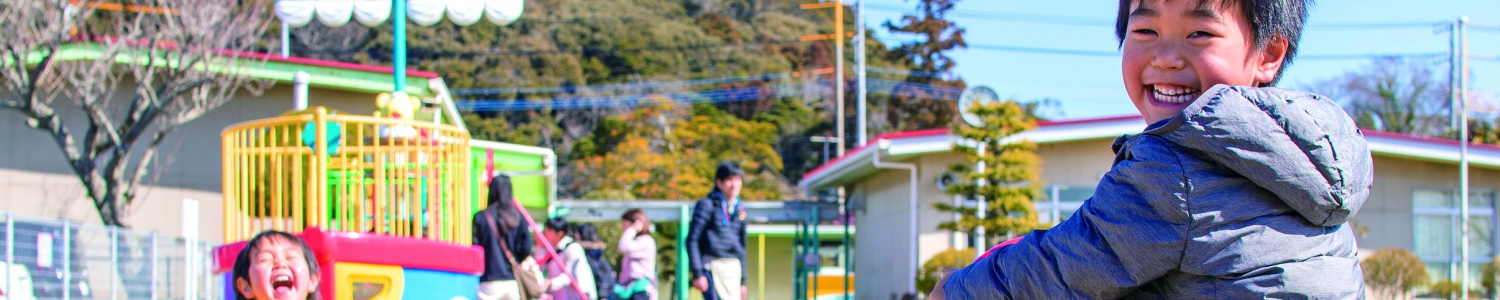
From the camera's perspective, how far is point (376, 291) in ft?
19.0

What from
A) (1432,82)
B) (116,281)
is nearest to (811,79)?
(1432,82)

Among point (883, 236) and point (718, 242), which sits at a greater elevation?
point (718, 242)

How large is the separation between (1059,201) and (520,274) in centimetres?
957

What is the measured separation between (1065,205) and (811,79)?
3358 centimetres

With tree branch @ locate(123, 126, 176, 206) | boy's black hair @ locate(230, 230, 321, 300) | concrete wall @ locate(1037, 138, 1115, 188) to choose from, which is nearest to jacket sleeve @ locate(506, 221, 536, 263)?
boy's black hair @ locate(230, 230, 321, 300)

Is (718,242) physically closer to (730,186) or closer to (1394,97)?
(730,186)

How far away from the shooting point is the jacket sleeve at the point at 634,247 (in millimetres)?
9445

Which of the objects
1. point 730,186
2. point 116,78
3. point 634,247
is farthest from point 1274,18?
point 116,78

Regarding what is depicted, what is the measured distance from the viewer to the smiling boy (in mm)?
1263

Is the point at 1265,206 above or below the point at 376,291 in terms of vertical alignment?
above

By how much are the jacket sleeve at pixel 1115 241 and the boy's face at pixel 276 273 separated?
2753 mm

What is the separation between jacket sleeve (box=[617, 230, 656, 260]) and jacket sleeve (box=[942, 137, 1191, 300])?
320 inches

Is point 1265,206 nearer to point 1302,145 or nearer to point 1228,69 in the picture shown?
point 1302,145

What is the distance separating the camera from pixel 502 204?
25.8 ft
